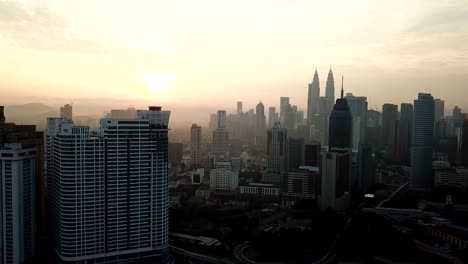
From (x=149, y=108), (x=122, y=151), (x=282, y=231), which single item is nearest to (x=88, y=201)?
(x=122, y=151)

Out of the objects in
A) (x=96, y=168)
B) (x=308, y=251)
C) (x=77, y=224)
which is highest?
(x=96, y=168)

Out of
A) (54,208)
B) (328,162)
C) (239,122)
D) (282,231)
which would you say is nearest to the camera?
(54,208)

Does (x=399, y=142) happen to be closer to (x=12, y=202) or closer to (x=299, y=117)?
(x=299, y=117)

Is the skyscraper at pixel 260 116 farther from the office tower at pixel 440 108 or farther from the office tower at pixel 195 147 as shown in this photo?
the office tower at pixel 440 108

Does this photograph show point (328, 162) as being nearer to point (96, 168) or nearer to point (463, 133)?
point (96, 168)

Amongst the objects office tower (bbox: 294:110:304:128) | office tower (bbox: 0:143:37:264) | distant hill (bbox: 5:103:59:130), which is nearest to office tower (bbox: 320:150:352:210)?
distant hill (bbox: 5:103:59:130)

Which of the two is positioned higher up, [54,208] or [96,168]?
[96,168]
